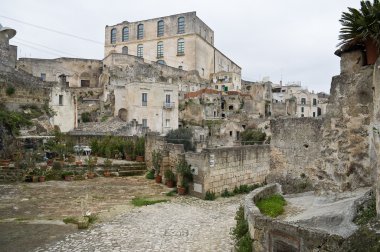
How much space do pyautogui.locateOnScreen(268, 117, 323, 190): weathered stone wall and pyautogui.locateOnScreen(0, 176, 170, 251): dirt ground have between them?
16.6ft

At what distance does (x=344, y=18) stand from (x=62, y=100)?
88.6 ft

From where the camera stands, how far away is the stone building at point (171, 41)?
5728 cm

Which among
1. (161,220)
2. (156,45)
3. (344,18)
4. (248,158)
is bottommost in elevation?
(161,220)

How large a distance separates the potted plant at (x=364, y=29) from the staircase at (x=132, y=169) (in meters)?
14.3

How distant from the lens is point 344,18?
6.20 m

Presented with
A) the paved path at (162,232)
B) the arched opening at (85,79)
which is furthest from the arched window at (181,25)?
the paved path at (162,232)

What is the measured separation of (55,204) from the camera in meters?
12.2

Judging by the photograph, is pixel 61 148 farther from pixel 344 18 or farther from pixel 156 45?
pixel 156 45

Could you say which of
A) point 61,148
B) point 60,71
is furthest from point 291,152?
point 60,71

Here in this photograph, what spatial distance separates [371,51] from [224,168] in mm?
9141

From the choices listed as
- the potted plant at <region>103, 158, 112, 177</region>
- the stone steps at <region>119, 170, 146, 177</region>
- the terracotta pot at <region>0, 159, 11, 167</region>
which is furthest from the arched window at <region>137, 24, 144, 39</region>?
the terracotta pot at <region>0, 159, 11, 167</region>

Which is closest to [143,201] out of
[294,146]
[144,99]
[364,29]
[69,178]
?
[294,146]

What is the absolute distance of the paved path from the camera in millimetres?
8156

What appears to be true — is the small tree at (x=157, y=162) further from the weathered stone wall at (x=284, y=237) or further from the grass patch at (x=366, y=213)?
the grass patch at (x=366, y=213)
